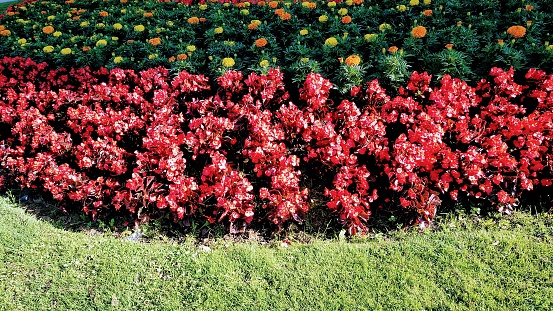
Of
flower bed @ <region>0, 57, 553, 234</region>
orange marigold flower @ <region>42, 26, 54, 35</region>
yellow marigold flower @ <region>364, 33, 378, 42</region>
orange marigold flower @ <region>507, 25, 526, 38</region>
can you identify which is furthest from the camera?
orange marigold flower @ <region>42, 26, 54, 35</region>

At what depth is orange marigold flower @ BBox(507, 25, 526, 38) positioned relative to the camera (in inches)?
159

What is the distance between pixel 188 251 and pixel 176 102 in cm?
141

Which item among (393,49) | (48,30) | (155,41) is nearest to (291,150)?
(393,49)

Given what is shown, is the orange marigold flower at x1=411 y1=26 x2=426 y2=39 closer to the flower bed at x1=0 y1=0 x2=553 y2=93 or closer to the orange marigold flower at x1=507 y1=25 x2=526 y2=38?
the flower bed at x1=0 y1=0 x2=553 y2=93

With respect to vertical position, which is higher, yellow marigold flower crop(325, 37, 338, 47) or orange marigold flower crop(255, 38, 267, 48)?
yellow marigold flower crop(325, 37, 338, 47)

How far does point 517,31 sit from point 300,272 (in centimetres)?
287

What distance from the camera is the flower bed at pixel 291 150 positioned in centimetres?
329

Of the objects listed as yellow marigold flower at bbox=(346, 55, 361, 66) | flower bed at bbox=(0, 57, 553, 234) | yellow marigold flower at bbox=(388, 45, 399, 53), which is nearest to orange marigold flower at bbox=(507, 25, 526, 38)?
flower bed at bbox=(0, 57, 553, 234)

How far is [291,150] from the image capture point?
12.5 ft

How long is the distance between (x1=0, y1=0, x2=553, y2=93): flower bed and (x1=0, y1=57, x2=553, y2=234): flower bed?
10.4 inches

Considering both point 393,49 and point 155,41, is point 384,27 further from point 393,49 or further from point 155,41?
point 155,41

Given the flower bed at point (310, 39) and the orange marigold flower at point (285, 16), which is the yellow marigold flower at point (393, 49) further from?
the orange marigold flower at point (285, 16)

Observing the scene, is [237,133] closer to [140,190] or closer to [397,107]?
[140,190]

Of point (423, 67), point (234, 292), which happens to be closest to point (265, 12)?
point (423, 67)
